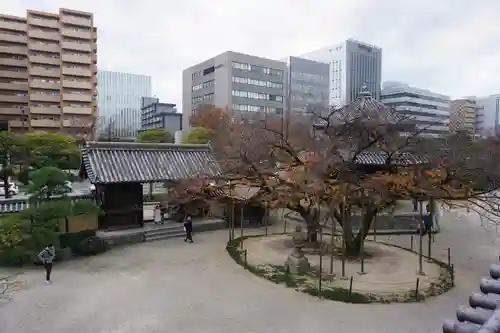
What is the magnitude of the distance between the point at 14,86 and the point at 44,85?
4.18 metres

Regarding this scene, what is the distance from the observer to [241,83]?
75375 mm

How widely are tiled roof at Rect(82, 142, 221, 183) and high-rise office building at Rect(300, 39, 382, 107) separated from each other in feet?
226

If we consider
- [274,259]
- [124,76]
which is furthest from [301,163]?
[124,76]

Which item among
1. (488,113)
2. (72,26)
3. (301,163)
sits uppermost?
(72,26)

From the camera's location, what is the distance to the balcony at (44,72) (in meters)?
59.6

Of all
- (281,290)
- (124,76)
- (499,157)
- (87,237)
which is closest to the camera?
(281,290)

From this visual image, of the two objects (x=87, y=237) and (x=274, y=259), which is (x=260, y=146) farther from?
(x=87, y=237)

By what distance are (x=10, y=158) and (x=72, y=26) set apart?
39159 millimetres

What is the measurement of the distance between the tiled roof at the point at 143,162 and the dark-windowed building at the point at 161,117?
65.0m

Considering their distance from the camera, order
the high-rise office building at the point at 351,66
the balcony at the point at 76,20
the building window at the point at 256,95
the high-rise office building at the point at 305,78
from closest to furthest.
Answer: the balcony at the point at 76,20, the building window at the point at 256,95, the high-rise office building at the point at 305,78, the high-rise office building at the point at 351,66

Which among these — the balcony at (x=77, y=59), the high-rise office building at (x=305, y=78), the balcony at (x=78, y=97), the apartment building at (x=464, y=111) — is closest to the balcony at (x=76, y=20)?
the balcony at (x=77, y=59)

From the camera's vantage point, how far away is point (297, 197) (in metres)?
15.3

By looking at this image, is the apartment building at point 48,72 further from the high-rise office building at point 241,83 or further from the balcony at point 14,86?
the high-rise office building at point 241,83

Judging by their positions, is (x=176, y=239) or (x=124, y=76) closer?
(x=176, y=239)
